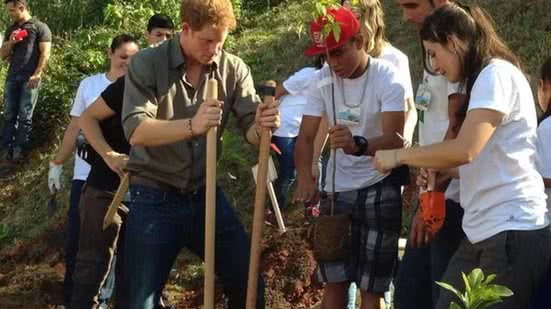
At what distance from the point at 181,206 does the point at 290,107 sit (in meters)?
3.69

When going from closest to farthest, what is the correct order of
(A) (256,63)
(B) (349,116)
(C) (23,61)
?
1. (B) (349,116)
2. (A) (256,63)
3. (C) (23,61)

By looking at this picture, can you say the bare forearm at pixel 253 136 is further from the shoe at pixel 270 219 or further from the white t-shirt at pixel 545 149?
the shoe at pixel 270 219

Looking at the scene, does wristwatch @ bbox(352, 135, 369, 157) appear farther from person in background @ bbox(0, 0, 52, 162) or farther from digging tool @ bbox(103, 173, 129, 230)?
person in background @ bbox(0, 0, 52, 162)

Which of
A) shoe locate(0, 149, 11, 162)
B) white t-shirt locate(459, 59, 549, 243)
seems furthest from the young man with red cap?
shoe locate(0, 149, 11, 162)

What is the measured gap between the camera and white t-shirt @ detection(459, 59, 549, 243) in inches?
160

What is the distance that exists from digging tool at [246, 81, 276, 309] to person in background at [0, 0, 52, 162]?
7707 mm

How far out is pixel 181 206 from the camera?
4922 millimetres

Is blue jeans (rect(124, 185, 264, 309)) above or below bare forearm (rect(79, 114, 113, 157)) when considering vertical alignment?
below

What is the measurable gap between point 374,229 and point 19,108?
25.4ft

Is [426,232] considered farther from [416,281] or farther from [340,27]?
[340,27]

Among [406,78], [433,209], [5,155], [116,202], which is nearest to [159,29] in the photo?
[116,202]

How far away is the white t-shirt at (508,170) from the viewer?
4.06 meters

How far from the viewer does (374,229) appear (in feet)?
17.1

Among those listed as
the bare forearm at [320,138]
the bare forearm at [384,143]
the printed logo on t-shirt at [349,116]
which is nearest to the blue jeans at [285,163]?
the bare forearm at [320,138]
